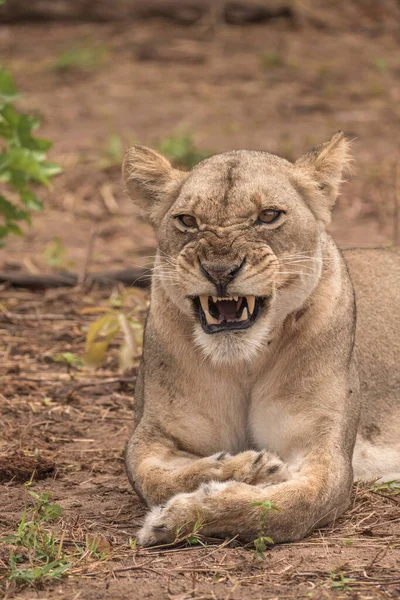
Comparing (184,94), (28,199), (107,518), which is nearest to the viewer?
(107,518)

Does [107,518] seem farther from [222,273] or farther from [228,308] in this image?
[222,273]

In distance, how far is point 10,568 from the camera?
373 centimetres

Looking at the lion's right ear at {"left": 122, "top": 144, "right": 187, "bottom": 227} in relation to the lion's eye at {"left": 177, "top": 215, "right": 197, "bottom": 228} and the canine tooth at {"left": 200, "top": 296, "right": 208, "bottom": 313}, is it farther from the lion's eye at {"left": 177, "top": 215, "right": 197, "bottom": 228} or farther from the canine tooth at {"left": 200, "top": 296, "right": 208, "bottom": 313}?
the canine tooth at {"left": 200, "top": 296, "right": 208, "bottom": 313}

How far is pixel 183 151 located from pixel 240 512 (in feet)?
21.4

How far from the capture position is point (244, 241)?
4.13 metres

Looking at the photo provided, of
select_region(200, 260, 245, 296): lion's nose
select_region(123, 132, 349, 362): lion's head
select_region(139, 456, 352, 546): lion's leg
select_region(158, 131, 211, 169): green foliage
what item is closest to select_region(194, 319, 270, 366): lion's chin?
select_region(123, 132, 349, 362): lion's head

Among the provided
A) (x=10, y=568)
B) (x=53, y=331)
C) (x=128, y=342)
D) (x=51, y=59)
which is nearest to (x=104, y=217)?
(x=53, y=331)

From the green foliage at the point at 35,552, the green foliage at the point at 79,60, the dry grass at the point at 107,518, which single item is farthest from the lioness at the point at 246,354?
the green foliage at the point at 79,60

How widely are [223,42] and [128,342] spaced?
27.0 ft

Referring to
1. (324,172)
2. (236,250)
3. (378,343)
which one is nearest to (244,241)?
(236,250)

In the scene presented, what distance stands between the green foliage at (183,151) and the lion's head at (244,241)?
216 inches

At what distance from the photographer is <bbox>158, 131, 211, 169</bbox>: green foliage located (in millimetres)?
10117

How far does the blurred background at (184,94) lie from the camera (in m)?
9.32

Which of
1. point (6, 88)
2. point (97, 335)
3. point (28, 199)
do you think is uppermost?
point (6, 88)
